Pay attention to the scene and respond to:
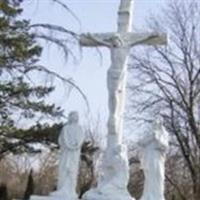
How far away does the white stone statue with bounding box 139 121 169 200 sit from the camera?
1316cm

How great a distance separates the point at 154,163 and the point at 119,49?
2.85 m

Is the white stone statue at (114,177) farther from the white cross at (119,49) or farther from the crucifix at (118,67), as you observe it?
the white cross at (119,49)

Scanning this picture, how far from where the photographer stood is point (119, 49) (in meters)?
14.6

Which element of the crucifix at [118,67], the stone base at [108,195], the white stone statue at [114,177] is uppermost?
the crucifix at [118,67]

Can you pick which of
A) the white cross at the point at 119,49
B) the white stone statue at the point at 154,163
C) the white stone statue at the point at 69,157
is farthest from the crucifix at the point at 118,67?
the white stone statue at the point at 69,157

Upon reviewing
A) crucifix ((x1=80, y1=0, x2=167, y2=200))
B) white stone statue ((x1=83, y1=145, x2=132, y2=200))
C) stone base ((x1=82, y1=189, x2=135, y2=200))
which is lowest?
stone base ((x1=82, y1=189, x2=135, y2=200))

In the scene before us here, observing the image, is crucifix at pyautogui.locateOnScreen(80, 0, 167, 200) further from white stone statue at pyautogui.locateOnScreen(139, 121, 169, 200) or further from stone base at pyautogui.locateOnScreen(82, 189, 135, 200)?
white stone statue at pyautogui.locateOnScreen(139, 121, 169, 200)

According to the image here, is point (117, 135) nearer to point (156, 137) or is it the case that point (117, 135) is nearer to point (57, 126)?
point (156, 137)

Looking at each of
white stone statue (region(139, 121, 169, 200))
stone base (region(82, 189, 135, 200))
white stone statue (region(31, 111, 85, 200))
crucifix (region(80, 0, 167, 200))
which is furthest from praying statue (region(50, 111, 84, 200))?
white stone statue (region(139, 121, 169, 200))

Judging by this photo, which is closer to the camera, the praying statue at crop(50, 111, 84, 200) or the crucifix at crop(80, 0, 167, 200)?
the crucifix at crop(80, 0, 167, 200)

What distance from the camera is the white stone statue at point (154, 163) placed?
43.2 feet

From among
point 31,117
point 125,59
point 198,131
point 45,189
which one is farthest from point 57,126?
point 45,189

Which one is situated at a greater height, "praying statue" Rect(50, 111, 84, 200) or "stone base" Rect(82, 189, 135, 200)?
"praying statue" Rect(50, 111, 84, 200)

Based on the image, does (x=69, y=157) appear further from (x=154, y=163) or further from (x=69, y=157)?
(x=154, y=163)
